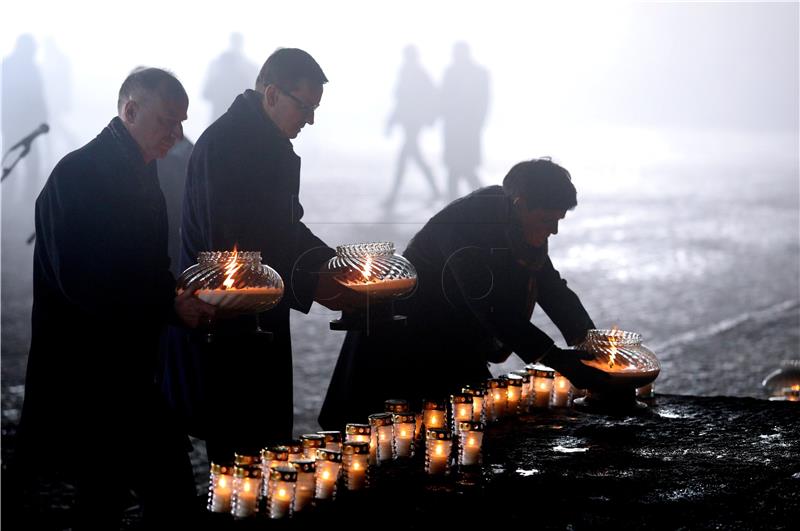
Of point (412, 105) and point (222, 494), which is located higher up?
point (412, 105)

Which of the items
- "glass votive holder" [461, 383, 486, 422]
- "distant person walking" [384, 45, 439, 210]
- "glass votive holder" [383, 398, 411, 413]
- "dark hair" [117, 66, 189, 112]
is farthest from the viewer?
"distant person walking" [384, 45, 439, 210]

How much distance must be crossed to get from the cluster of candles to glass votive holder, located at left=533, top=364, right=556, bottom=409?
0.10 ft

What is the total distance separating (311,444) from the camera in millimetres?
3094

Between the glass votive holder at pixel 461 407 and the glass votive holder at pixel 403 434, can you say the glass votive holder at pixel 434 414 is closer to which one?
the glass votive holder at pixel 461 407

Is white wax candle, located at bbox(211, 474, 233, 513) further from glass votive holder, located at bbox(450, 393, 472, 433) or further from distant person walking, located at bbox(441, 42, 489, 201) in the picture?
distant person walking, located at bbox(441, 42, 489, 201)

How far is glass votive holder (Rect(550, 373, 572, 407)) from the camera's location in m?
4.26

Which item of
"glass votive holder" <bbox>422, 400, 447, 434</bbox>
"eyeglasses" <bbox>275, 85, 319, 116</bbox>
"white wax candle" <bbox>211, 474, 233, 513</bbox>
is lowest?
"white wax candle" <bbox>211, 474, 233, 513</bbox>

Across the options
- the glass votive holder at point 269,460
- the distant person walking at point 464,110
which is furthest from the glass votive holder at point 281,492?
the distant person walking at point 464,110

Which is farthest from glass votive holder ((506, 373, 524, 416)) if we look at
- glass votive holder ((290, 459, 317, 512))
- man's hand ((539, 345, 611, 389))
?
glass votive holder ((290, 459, 317, 512))

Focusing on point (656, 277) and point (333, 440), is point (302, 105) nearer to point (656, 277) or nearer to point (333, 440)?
point (333, 440)

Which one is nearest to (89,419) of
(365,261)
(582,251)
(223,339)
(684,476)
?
(223,339)

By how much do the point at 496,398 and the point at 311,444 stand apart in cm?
106

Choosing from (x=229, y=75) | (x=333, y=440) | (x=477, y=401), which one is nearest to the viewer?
(x=333, y=440)

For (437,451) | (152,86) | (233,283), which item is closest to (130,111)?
(152,86)
